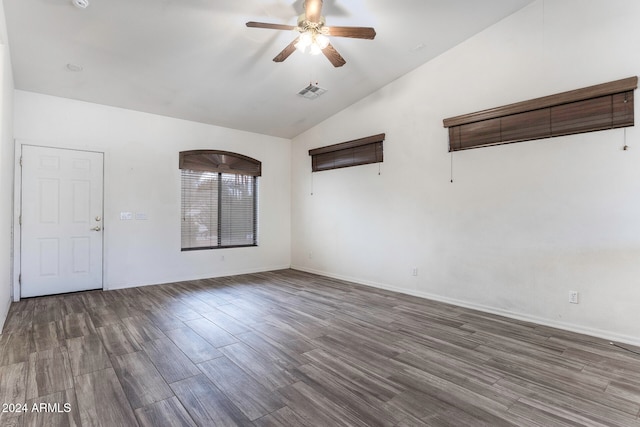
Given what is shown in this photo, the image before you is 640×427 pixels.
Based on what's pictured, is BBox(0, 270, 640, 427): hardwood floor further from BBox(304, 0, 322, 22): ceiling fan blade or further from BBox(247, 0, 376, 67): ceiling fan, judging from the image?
BBox(304, 0, 322, 22): ceiling fan blade

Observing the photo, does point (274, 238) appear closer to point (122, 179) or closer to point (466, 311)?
point (122, 179)

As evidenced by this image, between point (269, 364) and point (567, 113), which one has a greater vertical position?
point (567, 113)

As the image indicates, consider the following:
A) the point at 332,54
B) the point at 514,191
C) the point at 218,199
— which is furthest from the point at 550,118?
the point at 218,199

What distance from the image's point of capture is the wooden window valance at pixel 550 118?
10.4 feet

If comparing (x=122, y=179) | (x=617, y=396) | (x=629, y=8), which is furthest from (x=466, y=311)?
(x=122, y=179)

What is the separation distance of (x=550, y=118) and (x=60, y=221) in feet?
22.1

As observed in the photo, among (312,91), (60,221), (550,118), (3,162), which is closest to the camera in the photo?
(3,162)

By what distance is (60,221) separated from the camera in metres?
4.63

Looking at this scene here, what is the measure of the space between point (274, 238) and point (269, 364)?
4476 mm

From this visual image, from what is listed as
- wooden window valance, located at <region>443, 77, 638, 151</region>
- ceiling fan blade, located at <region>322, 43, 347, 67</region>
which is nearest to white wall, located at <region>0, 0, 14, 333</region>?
ceiling fan blade, located at <region>322, 43, 347, 67</region>

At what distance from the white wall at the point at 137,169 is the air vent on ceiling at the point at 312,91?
1.90 metres

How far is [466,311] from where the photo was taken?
403cm

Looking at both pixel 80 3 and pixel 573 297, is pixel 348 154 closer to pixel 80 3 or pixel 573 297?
pixel 573 297

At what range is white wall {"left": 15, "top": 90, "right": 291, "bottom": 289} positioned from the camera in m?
4.59
